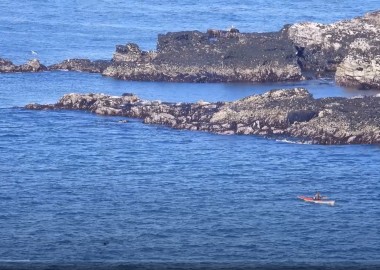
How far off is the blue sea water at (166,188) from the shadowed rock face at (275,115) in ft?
2.07

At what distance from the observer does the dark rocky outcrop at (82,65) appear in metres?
68.4

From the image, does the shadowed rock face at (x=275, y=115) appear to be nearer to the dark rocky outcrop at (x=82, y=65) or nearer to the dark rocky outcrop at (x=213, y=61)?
the dark rocky outcrop at (x=213, y=61)

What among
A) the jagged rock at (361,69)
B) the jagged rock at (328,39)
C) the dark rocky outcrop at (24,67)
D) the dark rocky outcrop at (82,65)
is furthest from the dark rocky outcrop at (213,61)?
the dark rocky outcrop at (24,67)

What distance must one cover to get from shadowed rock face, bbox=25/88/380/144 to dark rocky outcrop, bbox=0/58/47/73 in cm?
1231

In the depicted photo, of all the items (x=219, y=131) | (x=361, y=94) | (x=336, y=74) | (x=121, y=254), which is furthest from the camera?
(x=336, y=74)

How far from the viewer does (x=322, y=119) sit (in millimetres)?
50031

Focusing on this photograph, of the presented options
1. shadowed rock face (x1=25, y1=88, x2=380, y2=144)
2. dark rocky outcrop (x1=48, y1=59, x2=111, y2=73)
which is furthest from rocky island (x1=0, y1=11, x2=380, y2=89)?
shadowed rock face (x1=25, y1=88, x2=380, y2=144)

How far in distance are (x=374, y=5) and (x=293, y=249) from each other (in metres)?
75.2

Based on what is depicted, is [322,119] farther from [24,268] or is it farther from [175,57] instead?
[24,268]

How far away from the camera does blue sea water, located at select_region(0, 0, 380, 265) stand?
36.5 m

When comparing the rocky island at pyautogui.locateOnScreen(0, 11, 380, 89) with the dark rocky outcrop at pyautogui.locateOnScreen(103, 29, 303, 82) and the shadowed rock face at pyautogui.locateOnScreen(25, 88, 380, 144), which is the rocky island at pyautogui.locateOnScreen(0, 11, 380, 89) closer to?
the dark rocky outcrop at pyautogui.locateOnScreen(103, 29, 303, 82)

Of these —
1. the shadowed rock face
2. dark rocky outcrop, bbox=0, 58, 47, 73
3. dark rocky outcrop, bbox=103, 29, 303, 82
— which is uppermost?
dark rocky outcrop, bbox=103, 29, 303, 82

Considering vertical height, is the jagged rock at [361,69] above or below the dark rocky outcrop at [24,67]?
above

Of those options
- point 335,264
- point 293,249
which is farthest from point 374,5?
point 335,264
